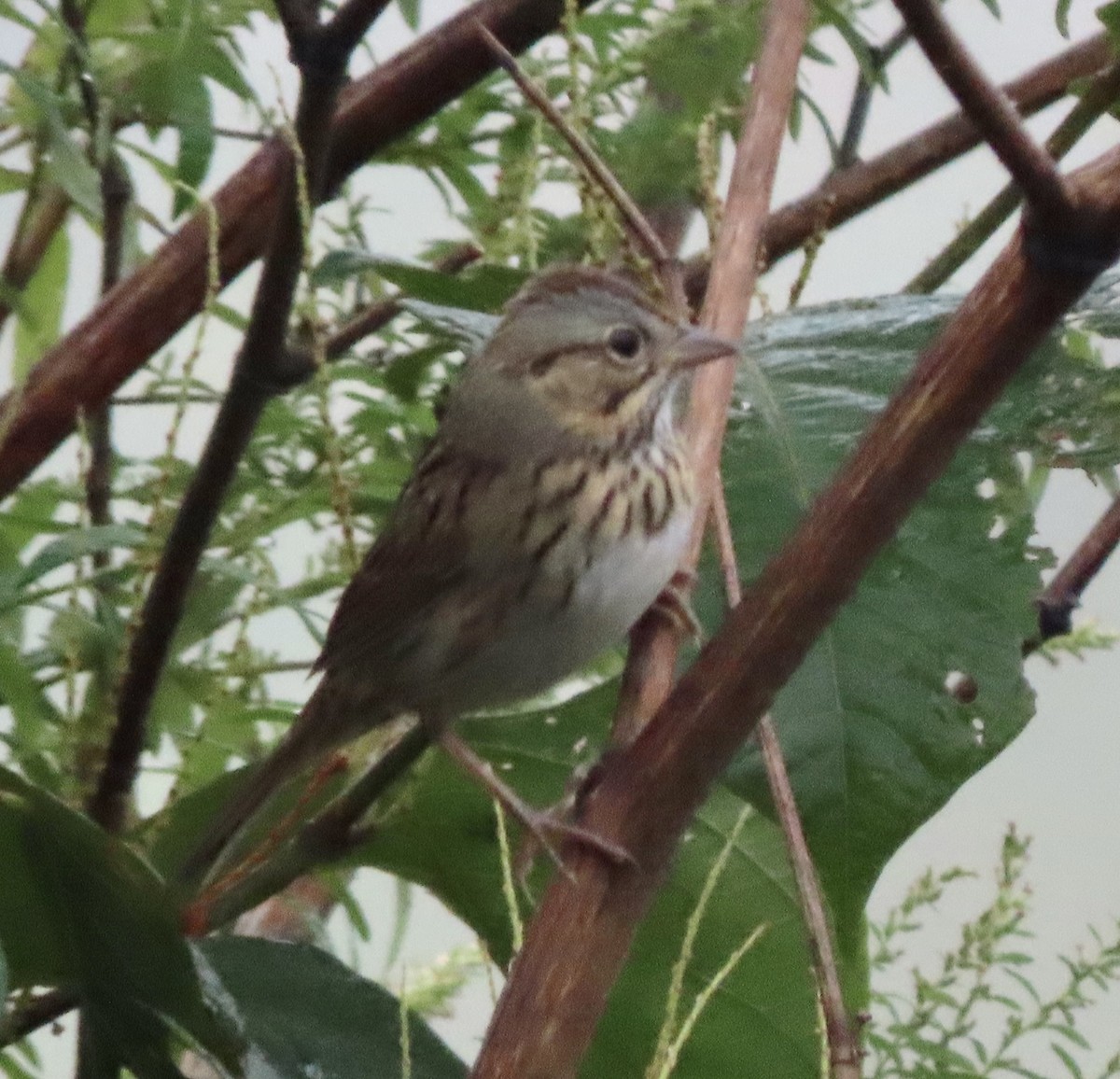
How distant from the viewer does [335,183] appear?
947 millimetres

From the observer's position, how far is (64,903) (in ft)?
2.16

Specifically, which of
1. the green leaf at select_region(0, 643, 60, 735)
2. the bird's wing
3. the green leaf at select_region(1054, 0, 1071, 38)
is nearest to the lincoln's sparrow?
the bird's wing

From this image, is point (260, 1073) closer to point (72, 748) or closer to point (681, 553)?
point (72, 748)

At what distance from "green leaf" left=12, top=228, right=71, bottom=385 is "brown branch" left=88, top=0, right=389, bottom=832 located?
14.0 inches

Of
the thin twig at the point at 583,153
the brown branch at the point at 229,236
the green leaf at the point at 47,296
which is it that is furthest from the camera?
the green leaf at the point at 47,296

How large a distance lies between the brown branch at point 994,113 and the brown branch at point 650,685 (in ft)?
0.60

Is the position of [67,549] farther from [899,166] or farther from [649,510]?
[899,166]

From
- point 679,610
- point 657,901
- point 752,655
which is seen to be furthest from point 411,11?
point 752,655

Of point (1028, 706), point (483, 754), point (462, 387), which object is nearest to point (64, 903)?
point (483, 754)

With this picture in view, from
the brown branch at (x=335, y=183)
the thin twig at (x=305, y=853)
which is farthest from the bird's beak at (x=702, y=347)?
the thin twig at (x=305, y=853)

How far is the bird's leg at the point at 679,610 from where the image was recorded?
81cm

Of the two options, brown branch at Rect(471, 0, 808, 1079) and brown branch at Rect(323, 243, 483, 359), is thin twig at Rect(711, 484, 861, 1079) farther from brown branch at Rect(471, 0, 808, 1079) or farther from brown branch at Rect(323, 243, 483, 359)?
brown branch at Rect(323, 243, 483, 359)

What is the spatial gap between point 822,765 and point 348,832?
23cm

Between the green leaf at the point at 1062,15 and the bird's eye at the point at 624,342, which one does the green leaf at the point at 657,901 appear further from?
the green leaf at the point at 1062,15
